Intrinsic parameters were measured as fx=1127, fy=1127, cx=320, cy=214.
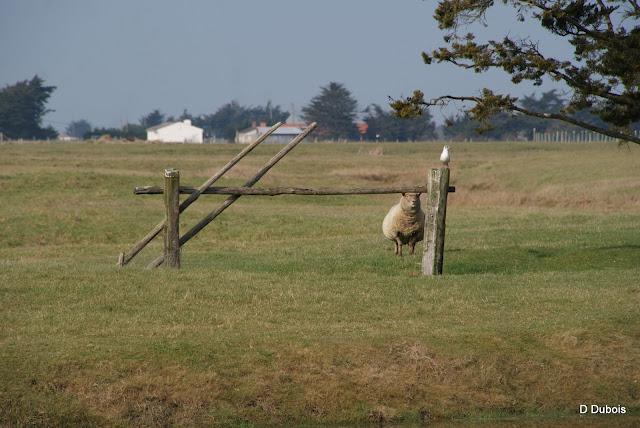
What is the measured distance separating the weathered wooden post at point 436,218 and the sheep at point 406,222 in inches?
95.0

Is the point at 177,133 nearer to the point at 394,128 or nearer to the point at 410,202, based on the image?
the point at 394,128

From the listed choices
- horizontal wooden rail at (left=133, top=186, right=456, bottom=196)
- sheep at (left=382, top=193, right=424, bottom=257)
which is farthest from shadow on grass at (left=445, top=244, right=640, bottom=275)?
horizontal wooden rail at (left=133, top=186, right=456, bottom=196)

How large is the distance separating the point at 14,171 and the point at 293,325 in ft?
122

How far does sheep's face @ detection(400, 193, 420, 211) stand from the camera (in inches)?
878

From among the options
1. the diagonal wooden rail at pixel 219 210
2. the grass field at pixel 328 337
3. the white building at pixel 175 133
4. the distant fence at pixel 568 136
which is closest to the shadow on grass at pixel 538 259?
the grass field at pixel 328 337

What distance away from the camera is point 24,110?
546 ft

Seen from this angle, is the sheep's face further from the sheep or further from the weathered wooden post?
the weathered wooden post

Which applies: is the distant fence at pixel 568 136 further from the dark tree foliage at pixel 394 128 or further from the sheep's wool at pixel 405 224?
the sheep's wool at pixel 405 224

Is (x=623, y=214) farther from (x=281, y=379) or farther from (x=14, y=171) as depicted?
(x=14, y=171)

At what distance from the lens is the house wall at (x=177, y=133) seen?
186 m

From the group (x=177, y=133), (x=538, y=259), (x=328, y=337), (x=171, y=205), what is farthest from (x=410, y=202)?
(x=177, y=133)

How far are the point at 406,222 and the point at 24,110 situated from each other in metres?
151

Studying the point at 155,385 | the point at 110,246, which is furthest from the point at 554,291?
the point at 110,246

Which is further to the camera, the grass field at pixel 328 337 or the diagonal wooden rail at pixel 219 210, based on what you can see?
the diagonal wooden rail at pixel 219 210
